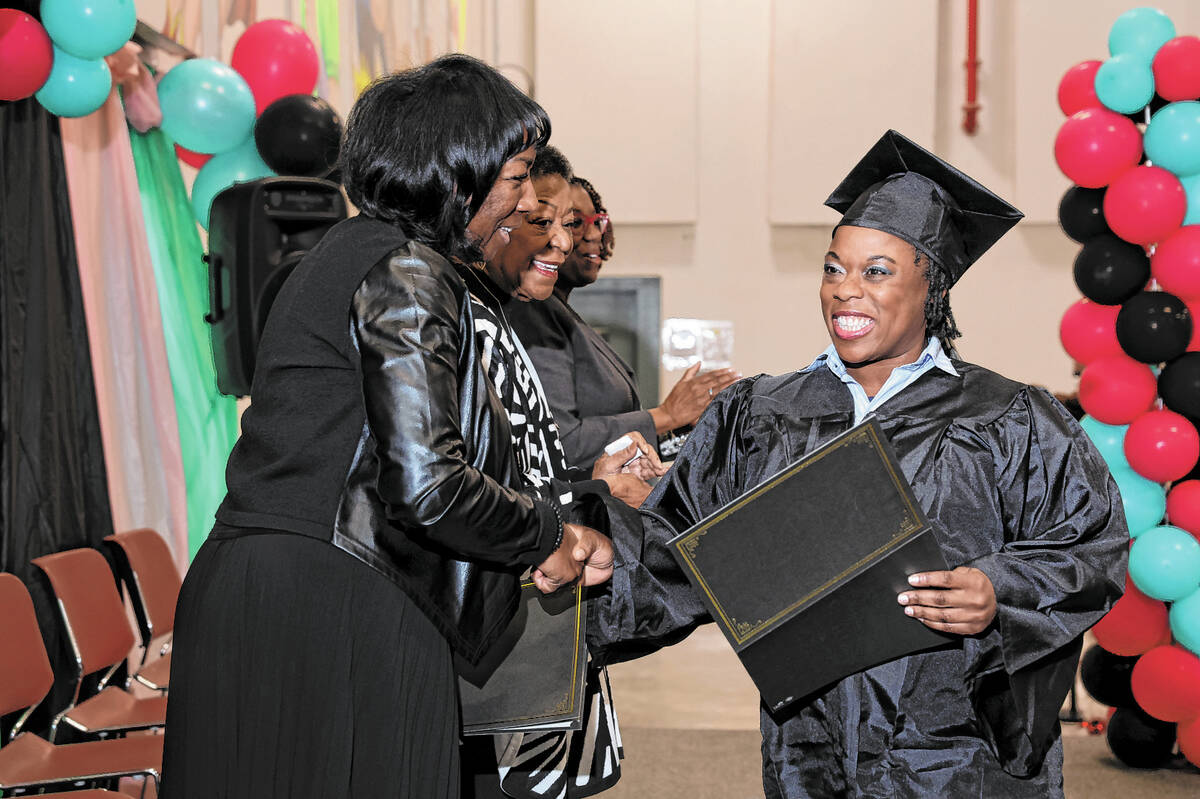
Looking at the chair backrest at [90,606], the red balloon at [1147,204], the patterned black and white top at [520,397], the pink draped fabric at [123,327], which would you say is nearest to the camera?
the patterned black and white top at [520,397]

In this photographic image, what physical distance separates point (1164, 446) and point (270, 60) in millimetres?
3766

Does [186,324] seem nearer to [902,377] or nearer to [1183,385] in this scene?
[902,377]

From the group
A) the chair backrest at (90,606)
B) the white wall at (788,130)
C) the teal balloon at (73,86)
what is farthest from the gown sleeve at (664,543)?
the white wall at (788,130)

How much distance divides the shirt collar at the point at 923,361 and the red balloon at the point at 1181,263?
2573mm

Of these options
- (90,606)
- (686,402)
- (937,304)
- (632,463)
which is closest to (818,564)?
(937,304)

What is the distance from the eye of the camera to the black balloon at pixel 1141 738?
4.48m

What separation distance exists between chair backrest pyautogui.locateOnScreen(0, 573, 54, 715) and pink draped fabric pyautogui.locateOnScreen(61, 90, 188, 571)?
87 cm

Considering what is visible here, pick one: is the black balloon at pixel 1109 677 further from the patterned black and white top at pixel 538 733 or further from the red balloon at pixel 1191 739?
the patterned black and white top at pixel 538 733

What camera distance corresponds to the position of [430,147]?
1.73 metres

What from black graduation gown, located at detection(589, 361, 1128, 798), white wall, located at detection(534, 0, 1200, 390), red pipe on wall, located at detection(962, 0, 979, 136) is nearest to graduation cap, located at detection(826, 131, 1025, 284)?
black graduation gown, located at detection(589, 361, 1128, 798)

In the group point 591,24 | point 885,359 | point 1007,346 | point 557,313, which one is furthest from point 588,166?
point 885,359

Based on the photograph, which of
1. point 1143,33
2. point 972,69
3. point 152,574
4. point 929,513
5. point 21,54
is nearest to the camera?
point 929,513

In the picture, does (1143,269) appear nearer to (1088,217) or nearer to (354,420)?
(1088,217)

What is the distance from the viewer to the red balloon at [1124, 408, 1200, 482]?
4.11m
